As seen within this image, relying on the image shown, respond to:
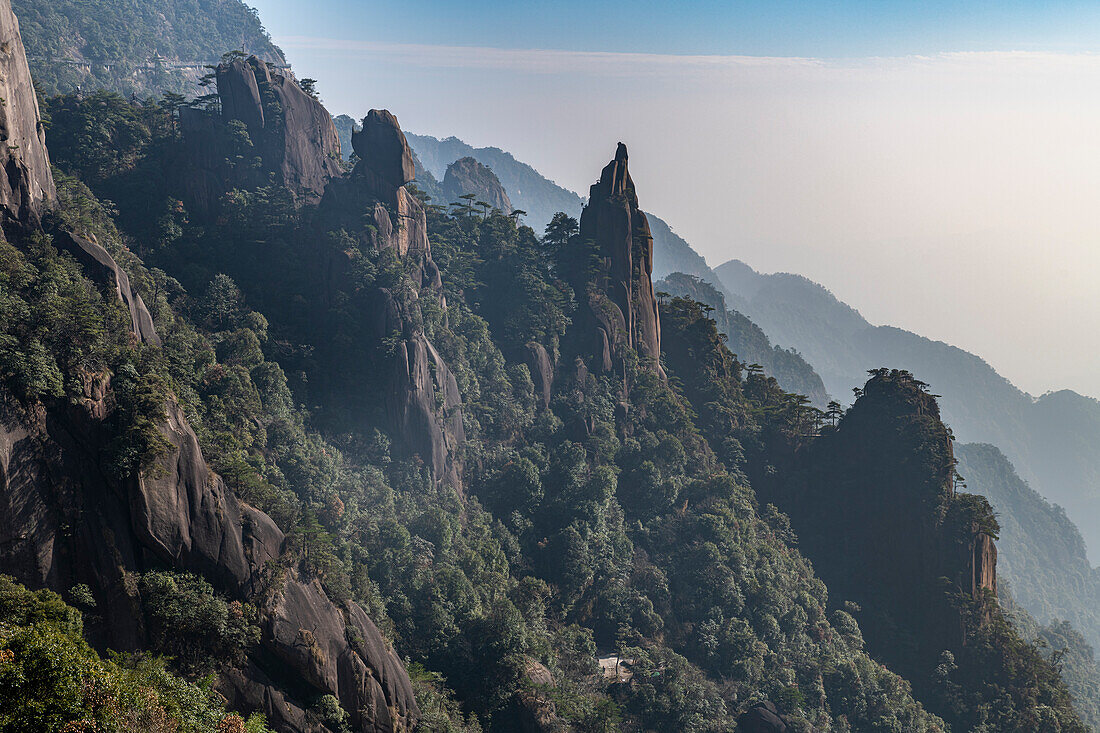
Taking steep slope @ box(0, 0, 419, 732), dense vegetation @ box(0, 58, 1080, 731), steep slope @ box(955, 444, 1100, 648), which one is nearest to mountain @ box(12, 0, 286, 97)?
dense vegetation @ box(0, 58, 1080, 731)

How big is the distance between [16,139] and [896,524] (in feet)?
236

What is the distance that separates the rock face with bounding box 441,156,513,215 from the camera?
554 feet

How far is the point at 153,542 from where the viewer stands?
29953 millimetres

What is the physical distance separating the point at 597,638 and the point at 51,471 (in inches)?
1618

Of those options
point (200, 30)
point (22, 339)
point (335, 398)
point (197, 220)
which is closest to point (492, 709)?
point (335, 398)

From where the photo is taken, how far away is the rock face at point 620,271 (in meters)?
77.0

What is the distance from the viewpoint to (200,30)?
178000 millimetres

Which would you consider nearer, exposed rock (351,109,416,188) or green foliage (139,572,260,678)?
green foliage (139,572,260,678)

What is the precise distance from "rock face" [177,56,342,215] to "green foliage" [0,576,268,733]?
47.4m

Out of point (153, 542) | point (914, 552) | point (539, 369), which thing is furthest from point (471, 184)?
point (153, 542)

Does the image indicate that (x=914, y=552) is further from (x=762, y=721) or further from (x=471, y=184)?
(x=471, y=184)

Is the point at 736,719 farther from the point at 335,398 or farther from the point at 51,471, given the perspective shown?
the point at 51,471

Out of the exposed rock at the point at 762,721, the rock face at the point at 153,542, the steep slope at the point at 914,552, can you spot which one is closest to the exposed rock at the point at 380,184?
the rock face at the point at 153,542

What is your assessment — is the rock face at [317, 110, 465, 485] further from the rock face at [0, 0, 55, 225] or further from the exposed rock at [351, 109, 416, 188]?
the rock face at [0, 0, 55, 225]
